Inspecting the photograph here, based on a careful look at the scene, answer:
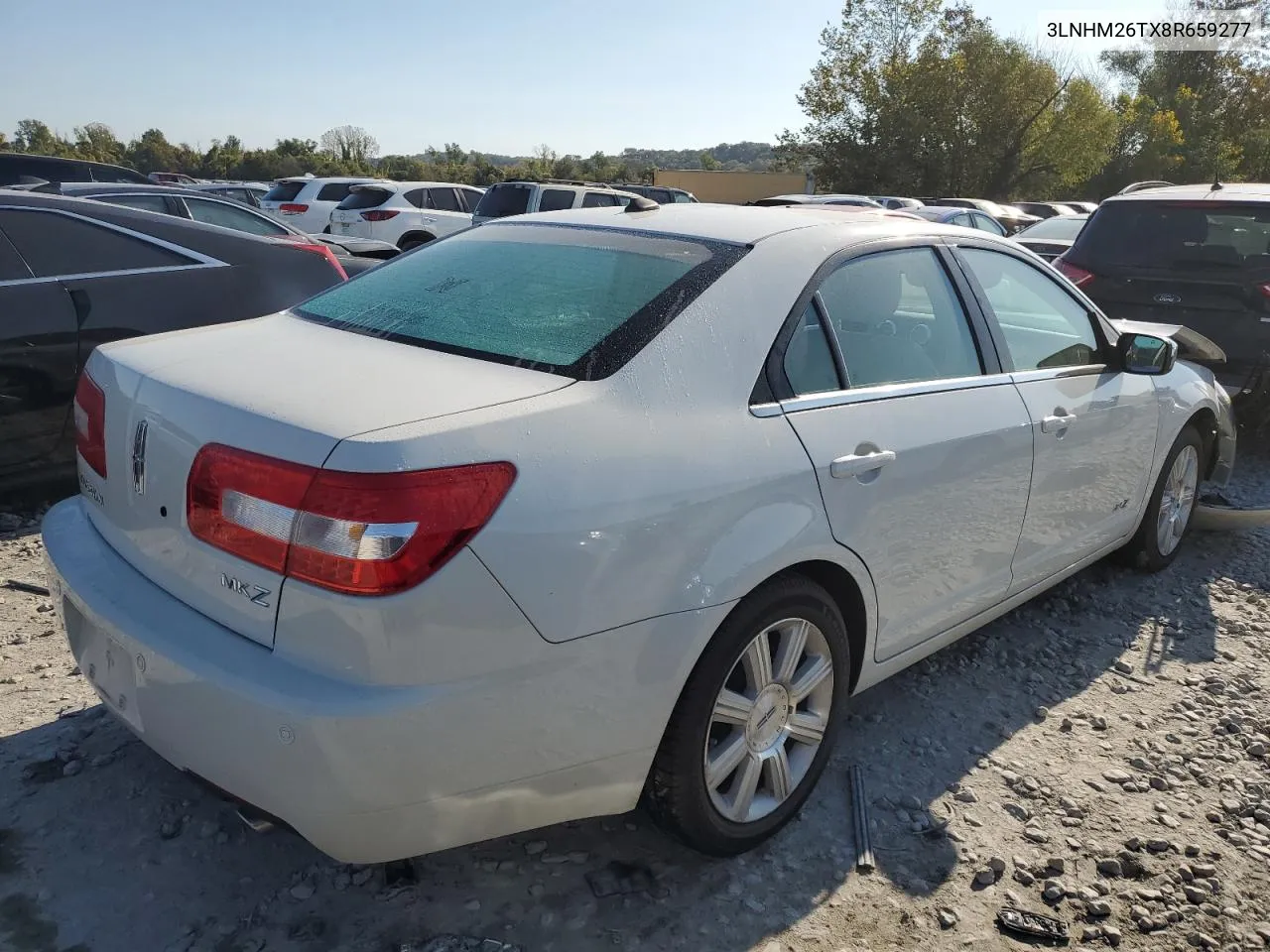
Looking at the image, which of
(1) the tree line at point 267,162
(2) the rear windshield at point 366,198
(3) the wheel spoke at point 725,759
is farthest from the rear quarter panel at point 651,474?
(1) the tree line at point 267,162

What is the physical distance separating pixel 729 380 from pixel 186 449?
1.20 meters

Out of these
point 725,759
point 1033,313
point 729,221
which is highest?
point 729,221

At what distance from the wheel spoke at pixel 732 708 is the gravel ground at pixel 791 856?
0.43m

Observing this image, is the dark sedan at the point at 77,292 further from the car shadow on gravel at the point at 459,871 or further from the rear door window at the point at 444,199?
the rear door window at the point at 444,199

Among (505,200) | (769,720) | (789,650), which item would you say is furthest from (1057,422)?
(505,200)

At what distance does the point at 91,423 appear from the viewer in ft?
8.04

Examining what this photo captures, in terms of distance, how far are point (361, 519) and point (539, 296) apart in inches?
40.2

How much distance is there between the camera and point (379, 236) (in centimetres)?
1567

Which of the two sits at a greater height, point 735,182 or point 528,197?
point 735,182

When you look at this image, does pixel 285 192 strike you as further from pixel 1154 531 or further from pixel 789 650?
pixel 789 650

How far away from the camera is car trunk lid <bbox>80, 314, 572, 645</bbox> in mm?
1921

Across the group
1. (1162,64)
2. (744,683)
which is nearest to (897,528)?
(744,683)

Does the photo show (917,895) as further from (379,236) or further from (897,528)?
(379,236)

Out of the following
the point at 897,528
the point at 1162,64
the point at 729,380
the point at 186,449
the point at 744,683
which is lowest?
the point at 744,683
